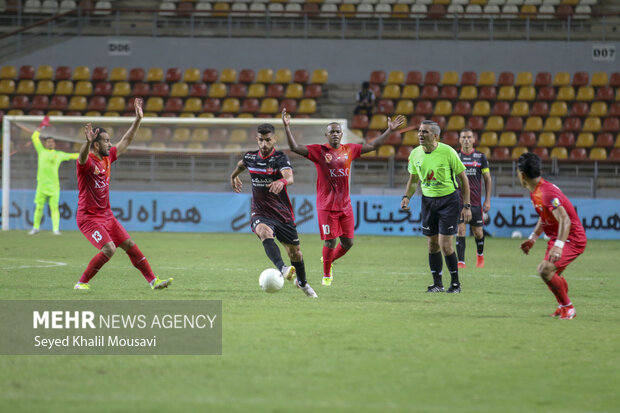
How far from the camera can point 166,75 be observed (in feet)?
97.3

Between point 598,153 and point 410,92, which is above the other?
point 410,92

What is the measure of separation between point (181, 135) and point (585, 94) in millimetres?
14016

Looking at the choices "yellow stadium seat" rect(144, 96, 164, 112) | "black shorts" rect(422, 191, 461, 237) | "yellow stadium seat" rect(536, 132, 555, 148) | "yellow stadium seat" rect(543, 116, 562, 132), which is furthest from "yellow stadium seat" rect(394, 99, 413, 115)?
"black shorts" rect(422, 191, 461, 237)

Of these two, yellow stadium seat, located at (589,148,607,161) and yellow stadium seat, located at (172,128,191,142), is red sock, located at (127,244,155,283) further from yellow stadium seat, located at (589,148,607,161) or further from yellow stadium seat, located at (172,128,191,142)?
yellow stadium seat, located at (589,148,607,161)

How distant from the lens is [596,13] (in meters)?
29.0

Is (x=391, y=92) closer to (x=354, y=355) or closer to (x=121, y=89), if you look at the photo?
(x=121, y=89)

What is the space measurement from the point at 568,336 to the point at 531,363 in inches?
53.5

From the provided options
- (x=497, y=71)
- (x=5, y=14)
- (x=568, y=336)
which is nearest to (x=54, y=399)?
(x=568, y=336)

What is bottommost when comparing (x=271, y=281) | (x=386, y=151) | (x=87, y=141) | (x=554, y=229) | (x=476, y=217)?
(x=271, y=281)

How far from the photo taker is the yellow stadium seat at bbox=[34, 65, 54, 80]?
98.1ft

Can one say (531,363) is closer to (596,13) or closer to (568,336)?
(568,336)

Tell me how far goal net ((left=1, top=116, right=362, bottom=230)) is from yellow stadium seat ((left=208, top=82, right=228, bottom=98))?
20.0 feet

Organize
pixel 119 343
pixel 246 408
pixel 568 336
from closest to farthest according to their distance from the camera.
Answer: pixel 246 408
pixel 119 343
pixel 568 336

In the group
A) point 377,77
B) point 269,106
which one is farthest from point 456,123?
point 269,106
